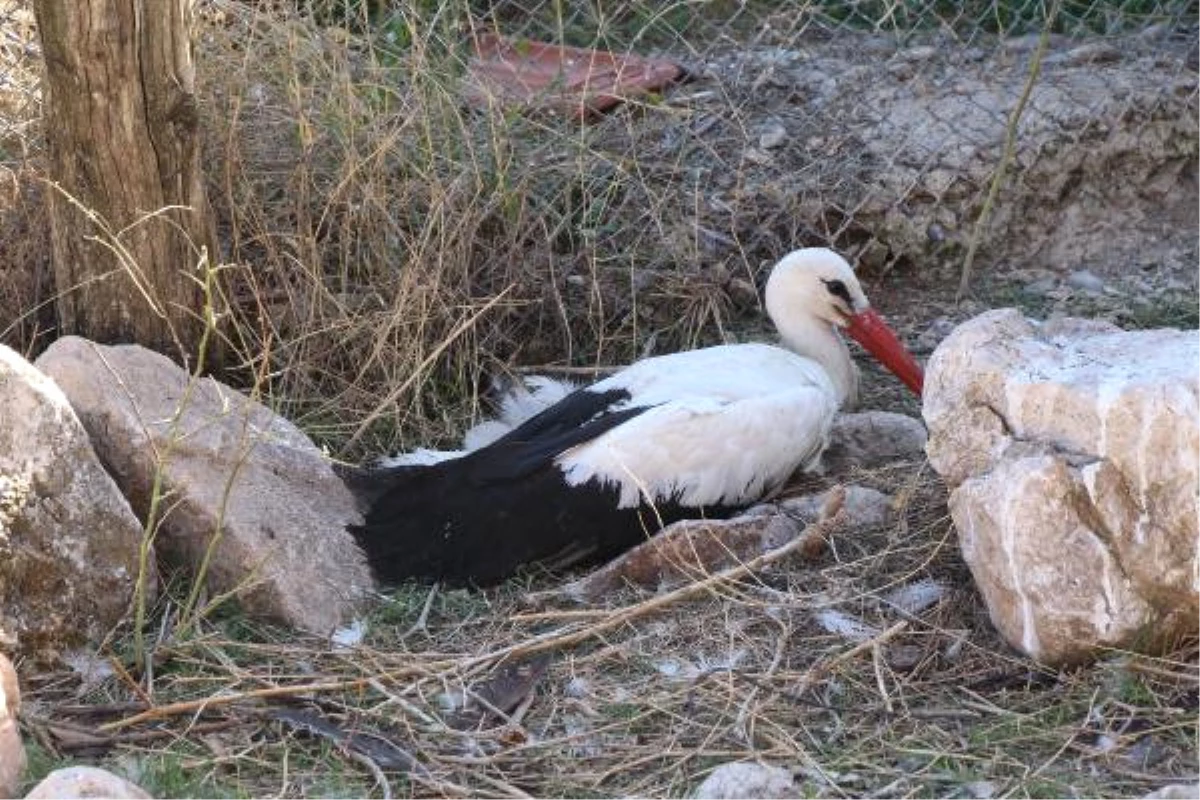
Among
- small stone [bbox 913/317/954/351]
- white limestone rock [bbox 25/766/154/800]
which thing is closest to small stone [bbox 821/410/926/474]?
small stone [bbox 913/317/954/351]

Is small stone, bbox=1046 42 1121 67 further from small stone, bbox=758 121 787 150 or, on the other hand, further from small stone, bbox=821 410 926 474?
small stone, bbox=821 410 926 474

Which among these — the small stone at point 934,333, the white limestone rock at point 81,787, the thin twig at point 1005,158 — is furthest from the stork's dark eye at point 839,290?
the white limestone rock at point 81,787

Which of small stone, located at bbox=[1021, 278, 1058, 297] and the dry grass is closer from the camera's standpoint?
the dry grass

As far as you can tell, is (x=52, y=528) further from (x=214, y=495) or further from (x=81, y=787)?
(x=81, y=787)

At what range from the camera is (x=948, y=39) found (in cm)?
675

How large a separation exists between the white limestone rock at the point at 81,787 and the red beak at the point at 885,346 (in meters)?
2.79

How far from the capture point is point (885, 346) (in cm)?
566

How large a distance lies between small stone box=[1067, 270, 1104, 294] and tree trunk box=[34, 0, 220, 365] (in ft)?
8.44

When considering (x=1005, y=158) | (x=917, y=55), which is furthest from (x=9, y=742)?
(x=917, y=55)

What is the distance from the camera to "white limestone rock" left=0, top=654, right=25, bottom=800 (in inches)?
139

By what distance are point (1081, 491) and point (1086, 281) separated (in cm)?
253

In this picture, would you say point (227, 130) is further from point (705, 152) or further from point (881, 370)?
point (881, 370)

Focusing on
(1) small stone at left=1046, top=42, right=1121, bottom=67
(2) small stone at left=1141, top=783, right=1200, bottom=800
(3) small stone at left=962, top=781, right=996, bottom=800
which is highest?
(1) small stone at left=1046, top=42, right=1121, bottom=67

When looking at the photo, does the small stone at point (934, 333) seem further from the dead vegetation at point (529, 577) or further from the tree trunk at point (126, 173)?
the tree trunk at point (126, 173)
